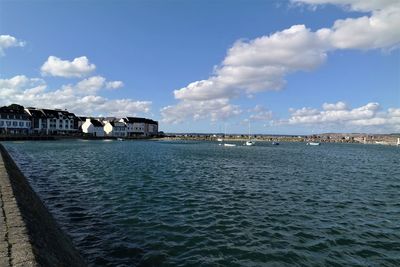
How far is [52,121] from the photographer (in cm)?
15450

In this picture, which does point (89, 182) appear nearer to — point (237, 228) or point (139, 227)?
point (139, 227)

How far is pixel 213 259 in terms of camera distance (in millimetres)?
11867

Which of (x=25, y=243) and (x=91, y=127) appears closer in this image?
(x=25, y=243)

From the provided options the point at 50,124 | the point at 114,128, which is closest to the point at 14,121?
the point at 50,124

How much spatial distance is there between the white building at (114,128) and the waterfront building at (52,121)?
19609mm

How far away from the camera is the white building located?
188250 millimetres

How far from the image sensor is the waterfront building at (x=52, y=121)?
14600 centimetres

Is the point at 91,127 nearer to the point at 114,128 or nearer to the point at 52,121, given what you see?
the point at 114,128

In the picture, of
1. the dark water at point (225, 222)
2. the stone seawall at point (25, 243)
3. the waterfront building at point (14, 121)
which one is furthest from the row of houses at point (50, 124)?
the stone seawall at point (25, 243)

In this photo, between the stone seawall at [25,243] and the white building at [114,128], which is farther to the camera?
the white building at [114,128]

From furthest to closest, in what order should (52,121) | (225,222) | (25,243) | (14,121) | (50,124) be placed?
(52,121), (50,124), (14,121), (225,222), (25,243)

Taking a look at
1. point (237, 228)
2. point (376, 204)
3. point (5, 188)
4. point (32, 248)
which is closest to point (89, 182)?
point (5, 188)

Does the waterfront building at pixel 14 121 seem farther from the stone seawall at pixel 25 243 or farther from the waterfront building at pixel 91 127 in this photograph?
the stone seawall at pixel 25 243

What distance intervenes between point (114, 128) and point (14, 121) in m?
62.6
